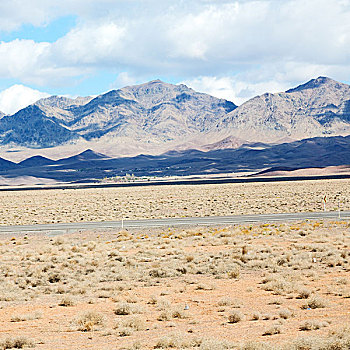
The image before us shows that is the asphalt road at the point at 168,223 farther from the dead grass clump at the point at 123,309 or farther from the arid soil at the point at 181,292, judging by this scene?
the dead grass clump at the point at 123,309

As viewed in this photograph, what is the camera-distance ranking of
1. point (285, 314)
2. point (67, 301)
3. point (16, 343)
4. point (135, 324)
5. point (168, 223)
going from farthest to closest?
point (168, 223), point (67, 301), point (285, 314), point (135, 324), point (16, 343)

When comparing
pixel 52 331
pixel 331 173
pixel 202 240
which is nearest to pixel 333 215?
pixel 202 240

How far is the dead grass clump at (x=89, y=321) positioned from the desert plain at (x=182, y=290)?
3 cm

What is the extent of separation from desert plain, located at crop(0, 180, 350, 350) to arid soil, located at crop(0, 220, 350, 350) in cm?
3

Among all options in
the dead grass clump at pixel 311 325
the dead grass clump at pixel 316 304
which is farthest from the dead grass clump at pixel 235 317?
the dead grass clump at pixel 316 304

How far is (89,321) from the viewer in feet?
42.7

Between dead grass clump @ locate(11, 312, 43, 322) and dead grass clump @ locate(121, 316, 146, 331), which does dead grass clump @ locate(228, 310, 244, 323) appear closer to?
dead grass clump @ locate(121, 316, 146, 331)

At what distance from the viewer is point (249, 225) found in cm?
3409

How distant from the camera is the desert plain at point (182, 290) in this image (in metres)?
11.7

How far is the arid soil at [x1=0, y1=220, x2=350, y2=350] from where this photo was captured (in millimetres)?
11672

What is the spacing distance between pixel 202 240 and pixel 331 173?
415ft

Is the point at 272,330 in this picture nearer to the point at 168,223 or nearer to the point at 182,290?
the point at 182,290

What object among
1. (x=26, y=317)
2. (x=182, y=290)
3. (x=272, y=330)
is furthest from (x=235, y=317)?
(x=26, y=317)

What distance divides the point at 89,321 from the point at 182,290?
4590 mm
